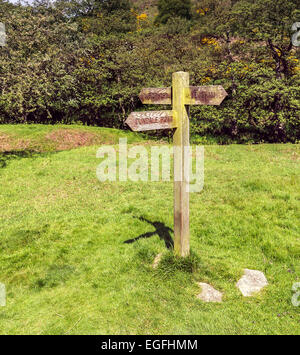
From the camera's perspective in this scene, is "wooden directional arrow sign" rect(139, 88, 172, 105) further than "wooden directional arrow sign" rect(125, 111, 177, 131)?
Yes

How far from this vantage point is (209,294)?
17.7 feet

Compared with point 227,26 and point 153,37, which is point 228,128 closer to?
point 227,26

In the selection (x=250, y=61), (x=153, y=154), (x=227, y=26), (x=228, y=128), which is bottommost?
(x=153, y=154)

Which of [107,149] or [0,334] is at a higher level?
[107,149]

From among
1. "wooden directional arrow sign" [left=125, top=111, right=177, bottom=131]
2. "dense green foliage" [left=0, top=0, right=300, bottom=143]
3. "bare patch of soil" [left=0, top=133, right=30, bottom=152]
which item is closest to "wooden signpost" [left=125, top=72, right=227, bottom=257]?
"wooden directional arrow sign" [left=125, top=111, right=177, bottom=131]

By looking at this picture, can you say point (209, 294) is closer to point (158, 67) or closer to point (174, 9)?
point (158, 67)

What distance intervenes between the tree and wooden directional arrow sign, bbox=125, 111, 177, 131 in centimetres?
5340

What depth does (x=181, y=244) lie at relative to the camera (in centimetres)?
588

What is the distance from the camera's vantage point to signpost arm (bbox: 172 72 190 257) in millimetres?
5324

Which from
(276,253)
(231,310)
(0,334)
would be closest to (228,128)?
(276,253)

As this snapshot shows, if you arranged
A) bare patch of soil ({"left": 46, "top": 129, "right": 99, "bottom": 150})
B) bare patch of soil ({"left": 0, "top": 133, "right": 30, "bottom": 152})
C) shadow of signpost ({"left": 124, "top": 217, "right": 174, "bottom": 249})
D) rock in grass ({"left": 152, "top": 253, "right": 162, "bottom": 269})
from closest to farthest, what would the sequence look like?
rock in grass ({"left": 152, "top": 253, "right": 162, "bottom": 269})
shadow of signpost ({"left": 124, "top": 217, "right": 174, "bottom": 249})
bare patch of soil ({"left": 0, "top": 133, "right": 30, "bottom": 152})
bare patch of soil ({"left": 46, "top": 129, "right": 99, "bottom": 150})

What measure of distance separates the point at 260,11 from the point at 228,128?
9843mm

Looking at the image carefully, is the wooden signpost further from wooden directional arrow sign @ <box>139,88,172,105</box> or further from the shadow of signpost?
the shadow of signpost

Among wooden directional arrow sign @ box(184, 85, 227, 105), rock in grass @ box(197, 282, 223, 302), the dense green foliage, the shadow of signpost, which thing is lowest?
rock in grass @ box(197, 282, 223, 302)
